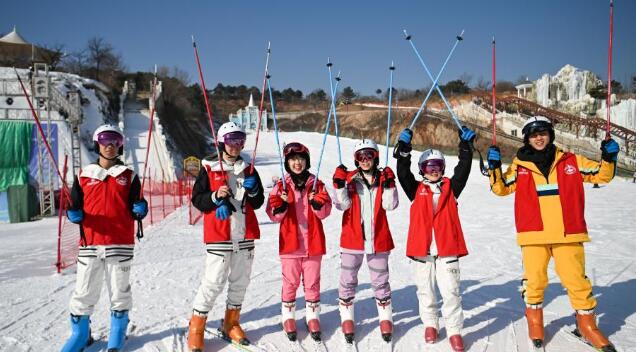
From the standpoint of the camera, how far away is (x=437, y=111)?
161 feet

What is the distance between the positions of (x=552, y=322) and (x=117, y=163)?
448cm

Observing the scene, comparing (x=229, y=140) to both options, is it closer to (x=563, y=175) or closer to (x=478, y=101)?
(x=563, y=175)

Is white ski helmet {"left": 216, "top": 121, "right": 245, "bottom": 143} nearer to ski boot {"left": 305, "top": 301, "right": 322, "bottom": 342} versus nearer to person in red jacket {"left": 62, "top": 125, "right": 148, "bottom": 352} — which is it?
person in red jacket {"left": 62, "top": 125, "right": 148, "bottom": 352}

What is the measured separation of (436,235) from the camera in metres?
3.87

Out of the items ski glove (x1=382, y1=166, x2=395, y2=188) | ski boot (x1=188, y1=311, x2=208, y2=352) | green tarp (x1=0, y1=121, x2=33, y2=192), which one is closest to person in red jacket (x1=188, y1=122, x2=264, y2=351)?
ski boot (x1=188, y1=311, x2=208, y2=352)

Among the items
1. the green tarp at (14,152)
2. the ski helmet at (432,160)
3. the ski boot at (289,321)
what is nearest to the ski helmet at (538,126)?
the ski helmet at (432,160)

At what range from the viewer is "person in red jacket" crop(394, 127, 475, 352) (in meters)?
3.80

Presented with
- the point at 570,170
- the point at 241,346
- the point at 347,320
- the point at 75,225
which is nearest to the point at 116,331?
the point at 241,346

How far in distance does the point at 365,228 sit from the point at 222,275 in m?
1.35

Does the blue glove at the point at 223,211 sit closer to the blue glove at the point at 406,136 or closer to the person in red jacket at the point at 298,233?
the person in red jacket at the point at 298,233

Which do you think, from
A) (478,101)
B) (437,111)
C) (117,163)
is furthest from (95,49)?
(117,163)

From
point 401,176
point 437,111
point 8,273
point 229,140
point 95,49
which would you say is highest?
point 95,49

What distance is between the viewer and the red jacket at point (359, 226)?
4.02 metres

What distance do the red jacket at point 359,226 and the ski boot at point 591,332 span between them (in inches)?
66.9
